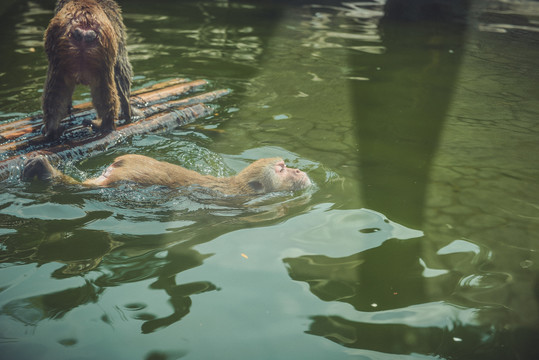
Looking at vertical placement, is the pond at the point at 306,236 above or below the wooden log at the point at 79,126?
below

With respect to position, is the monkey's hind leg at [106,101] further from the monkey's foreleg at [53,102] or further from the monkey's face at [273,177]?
the monkey's face at [273,177]

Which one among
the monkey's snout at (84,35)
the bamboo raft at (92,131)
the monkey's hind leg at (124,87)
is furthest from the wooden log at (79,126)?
the monkey's snout at (84,35)

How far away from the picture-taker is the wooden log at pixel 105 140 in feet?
16.5

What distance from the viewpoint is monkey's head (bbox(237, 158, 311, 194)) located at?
5051 millimetres

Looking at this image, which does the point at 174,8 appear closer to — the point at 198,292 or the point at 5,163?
the point at 5,163

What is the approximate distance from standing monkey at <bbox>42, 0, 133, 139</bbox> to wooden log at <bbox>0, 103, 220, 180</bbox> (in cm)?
18

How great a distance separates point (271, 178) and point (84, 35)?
2.40m

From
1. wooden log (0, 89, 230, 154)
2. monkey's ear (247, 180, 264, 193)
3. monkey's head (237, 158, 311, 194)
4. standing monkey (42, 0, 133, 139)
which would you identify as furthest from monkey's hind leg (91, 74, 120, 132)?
A: monkey's ear (247, 180, 264, 193)

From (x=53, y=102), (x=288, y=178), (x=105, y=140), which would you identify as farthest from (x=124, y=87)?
(x=288, y=178)

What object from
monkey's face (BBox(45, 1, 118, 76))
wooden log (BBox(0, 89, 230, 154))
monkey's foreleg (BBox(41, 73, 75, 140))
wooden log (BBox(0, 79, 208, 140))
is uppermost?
monkey's face (BBox(45, 1, 118, 76))

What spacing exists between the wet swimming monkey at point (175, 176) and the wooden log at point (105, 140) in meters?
0.41

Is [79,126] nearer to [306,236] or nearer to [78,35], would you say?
[78,35]

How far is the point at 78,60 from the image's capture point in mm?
5449

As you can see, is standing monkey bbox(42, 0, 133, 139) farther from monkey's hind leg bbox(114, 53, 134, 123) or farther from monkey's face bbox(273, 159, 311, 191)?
monkey's face bbox(273, 159, 311, 191)
